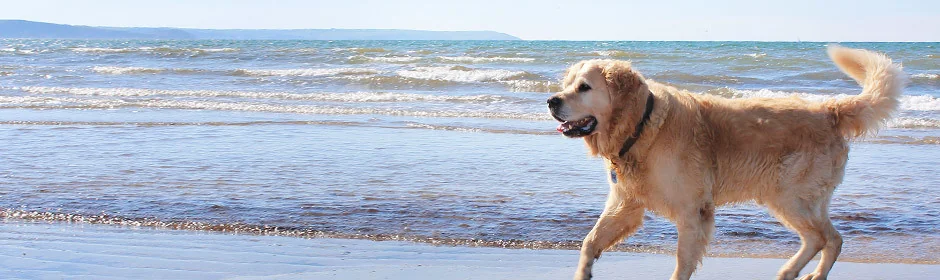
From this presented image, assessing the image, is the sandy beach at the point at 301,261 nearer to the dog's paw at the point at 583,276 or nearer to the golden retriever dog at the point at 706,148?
the dog's paw at the point at 583,276

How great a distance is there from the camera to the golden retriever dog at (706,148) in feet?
14.5

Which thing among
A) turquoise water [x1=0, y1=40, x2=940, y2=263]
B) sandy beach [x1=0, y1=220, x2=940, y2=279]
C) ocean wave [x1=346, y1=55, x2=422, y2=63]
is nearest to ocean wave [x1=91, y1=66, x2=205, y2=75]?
ocean wave [x1=346, y1=55, x2=422, y2=63]

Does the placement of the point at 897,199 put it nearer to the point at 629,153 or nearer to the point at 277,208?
the point at 629,153

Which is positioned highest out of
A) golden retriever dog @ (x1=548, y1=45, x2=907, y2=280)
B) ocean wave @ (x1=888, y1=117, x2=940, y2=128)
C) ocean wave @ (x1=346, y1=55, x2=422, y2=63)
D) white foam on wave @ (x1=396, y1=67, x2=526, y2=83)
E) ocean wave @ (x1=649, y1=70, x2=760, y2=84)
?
golden retriever dog @ (x1=548, y1=45, x2=907, y2=280)

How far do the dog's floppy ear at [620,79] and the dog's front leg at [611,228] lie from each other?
0.60 meters

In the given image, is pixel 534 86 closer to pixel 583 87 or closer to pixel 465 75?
pixel 465 75

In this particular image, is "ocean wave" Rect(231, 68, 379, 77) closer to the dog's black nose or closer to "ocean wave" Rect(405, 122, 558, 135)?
"ocean wave" Rect(405, 122, 558, 135)

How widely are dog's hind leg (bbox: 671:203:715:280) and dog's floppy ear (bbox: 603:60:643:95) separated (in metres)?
0.66

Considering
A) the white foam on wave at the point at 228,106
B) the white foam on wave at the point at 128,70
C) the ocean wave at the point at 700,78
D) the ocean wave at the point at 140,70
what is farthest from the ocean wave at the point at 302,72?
the white foam on wave at the point at 228,106

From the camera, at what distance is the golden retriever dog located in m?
4.42

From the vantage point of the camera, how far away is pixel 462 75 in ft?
76.5

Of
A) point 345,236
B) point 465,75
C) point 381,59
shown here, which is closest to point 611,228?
point 345,236

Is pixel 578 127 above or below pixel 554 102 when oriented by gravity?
below

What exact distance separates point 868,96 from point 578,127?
1.63 metres
